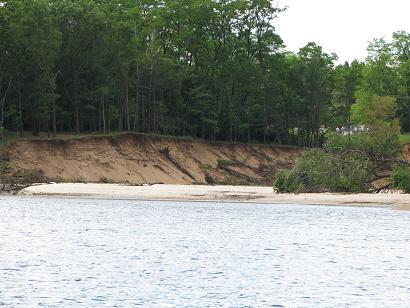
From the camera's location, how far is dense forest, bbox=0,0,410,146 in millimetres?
63625

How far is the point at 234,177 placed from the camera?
75.1m

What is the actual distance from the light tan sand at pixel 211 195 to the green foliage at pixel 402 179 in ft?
2.63

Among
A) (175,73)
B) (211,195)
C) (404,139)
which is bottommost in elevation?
(211,195)

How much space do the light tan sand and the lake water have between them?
98.3 inches

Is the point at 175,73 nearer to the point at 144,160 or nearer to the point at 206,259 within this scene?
the point at 144,160

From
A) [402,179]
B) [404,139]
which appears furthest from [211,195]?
[404,139]

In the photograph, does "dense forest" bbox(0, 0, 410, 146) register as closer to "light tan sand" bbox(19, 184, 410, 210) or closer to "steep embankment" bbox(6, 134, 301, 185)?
"steep embankment" bbox(6, 134, 301, 185)

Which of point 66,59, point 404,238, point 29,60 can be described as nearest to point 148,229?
point 404,238

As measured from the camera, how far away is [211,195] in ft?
160

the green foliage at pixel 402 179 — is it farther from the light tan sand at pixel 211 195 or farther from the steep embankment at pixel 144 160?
the steep embankment at pixel 144 160

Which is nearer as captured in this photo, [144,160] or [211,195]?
[211,195]

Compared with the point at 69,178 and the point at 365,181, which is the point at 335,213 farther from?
the point at 69,178

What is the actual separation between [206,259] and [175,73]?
56.3 metres

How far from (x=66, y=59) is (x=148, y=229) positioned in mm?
39968
